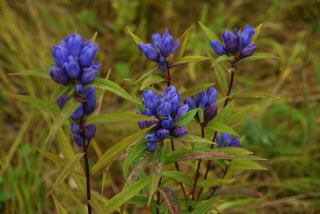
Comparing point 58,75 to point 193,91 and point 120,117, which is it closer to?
point 120,117

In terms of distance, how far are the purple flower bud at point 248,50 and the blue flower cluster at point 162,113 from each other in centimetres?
35

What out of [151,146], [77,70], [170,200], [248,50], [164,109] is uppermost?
[248,50]

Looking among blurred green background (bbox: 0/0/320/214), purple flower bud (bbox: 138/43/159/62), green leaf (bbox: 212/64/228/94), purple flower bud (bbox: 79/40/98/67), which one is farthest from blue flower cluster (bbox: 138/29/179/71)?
blurred green background (bbox: 0/0/320/214)

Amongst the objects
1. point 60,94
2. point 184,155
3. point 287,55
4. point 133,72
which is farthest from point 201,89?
point 287,55

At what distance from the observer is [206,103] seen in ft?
4.66

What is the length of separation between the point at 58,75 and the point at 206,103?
0.55 metres

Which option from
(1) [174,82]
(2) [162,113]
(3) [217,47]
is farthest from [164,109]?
(1) [174,82]

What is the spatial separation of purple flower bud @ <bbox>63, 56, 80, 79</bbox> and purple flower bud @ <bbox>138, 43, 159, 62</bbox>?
1.15 feet

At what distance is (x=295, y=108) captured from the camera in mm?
3236

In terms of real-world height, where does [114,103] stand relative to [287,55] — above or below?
below

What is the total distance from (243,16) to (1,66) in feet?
7.19

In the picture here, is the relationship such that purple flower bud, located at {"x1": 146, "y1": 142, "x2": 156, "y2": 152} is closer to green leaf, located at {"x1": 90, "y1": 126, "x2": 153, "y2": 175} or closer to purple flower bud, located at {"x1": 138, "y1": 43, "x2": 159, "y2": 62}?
green leaf, located at {"x1": 90, "y1": 126, "x2": 153, "y2": 175}

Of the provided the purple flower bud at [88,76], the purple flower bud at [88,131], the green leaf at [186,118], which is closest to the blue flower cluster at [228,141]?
the green leaf at [186,118]

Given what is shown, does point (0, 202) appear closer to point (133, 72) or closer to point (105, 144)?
point (105, 144)
